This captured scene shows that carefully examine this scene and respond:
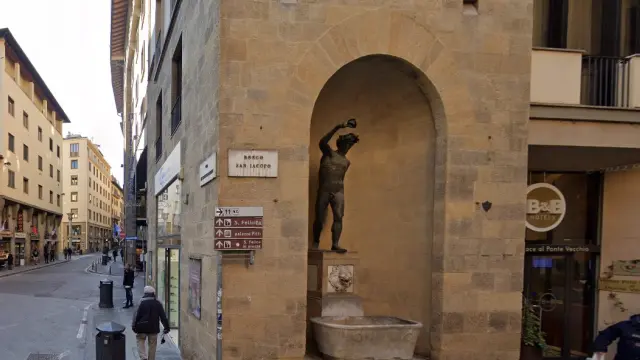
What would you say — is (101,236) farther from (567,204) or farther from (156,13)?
(567,204)

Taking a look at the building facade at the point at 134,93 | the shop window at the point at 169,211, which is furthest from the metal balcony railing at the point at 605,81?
the building facade at the point at 134,93

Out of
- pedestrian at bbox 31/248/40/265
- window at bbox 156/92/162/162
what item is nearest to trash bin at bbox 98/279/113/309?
window at bbox 156/92/162/162

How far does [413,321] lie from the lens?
7.71m

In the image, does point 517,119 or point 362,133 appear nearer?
point 517,119

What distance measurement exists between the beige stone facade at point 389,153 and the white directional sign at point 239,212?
0.37ft

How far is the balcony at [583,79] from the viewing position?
330 inches

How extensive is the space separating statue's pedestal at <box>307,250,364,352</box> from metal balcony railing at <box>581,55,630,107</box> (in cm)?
516

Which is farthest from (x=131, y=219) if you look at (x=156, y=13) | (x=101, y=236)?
(x=101, y=236)

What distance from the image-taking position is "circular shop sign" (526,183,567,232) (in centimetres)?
937

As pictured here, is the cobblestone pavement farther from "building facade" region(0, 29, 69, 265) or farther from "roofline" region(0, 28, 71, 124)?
"roofline" region(0, 28, 71, 124)

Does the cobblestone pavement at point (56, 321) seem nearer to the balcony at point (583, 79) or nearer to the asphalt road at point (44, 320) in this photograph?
the asphalt road at point (44, 320)

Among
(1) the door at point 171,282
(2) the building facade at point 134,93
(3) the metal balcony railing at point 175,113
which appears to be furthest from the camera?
(2) the building facade at point 134,93

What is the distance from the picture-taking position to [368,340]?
707 cm

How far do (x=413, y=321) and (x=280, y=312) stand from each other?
83.2 inches
